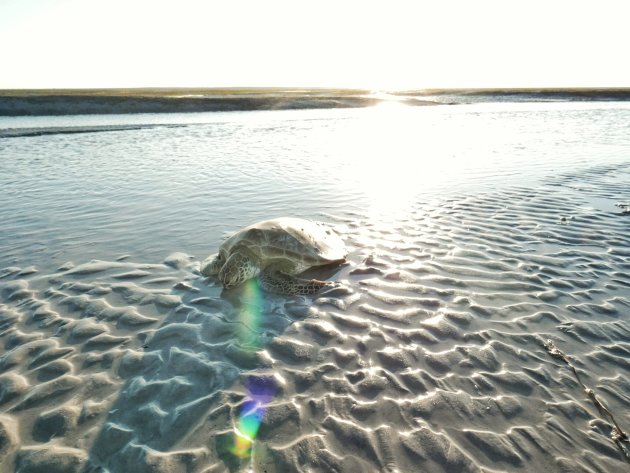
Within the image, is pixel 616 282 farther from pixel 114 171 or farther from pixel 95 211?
pixel 114 171

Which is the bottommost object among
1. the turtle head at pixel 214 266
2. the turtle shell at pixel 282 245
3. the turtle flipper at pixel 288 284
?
the turtle flipper at pixel 288 284

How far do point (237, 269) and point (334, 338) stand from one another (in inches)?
104

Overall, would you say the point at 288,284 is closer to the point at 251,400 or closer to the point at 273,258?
the point at 273,258

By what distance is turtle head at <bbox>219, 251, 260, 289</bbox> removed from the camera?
735cm

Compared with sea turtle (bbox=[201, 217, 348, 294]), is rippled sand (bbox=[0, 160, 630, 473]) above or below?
below

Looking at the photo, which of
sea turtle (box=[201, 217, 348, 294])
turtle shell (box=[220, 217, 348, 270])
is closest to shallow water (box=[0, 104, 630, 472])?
sea turtle (box=[201, 217, 348, 294])

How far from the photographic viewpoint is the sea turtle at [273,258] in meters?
7.42

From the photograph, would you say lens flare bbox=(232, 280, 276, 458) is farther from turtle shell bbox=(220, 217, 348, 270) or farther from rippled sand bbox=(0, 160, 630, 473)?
turtle shell bbox=(220, 217, 348, 270)

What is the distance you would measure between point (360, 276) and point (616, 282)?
5.18 metres

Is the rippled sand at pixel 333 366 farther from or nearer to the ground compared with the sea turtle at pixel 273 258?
nearer to the ground

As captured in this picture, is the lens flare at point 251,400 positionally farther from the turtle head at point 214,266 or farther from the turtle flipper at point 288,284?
the turtle head at point 214,266

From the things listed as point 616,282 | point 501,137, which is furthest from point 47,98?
point 616,282

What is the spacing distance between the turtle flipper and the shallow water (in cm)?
33

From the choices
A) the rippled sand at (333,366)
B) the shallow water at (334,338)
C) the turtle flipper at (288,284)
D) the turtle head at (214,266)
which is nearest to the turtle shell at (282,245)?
the turtle head at (214,266)
